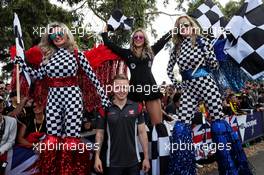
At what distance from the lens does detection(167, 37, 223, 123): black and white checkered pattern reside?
4215mm

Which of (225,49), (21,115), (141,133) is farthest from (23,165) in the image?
(225,49)

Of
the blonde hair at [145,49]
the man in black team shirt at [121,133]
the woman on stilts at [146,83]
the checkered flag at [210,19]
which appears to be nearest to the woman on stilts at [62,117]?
the man in black team shirt at [121,133]

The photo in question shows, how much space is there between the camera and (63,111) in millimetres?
3832

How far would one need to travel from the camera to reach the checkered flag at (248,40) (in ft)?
15.4

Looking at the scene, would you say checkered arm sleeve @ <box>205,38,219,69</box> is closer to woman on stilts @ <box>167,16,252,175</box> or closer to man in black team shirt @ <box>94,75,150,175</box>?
woman on stilts @ <box>167,16,252,175</box>

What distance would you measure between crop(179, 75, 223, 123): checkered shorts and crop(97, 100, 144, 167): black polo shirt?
93cm

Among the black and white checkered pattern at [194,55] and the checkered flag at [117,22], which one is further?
the checkered flag at [117,22]

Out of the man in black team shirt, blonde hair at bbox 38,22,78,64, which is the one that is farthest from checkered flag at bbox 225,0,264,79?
blonde hair at bbox 38,22,78,64

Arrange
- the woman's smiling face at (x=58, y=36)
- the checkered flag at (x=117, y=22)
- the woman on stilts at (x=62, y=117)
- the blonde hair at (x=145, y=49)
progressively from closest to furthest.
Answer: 1. the woman on stilts at (x=62, y=117)
2. the woman's smiling face at (x=58, y=36)
3. the blonde hair at (x=145, y=49)
4. the checkered flag at (x=117, y=22)

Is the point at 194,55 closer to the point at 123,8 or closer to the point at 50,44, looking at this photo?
the point at 50,44

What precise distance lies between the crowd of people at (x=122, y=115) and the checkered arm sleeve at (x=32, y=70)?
0.01m

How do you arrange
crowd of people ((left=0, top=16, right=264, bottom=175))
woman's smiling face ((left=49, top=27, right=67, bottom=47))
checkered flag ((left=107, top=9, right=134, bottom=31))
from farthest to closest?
checkered flag ((left=107, top=9, right=134, bottom=31)), woman's smiling face ((left=49, top=27, right=67, bottom=47)), crowd of people ((left=0, top=16, right=264, bottom=175))

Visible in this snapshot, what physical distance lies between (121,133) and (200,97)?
4.27ft

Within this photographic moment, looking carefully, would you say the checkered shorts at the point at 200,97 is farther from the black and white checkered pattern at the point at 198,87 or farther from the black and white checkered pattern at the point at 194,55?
the black and white checkered pattern at the point at 194,55
